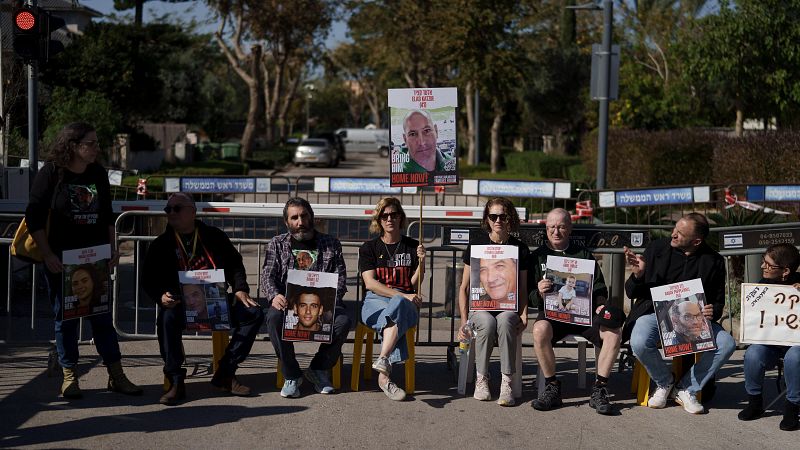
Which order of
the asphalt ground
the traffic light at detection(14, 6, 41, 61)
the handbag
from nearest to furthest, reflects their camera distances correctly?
the asphalt ground, the handbag, the traffic light at detection(14, 6, 41, 61)

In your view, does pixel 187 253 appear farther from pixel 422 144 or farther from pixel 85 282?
pixel 422 144

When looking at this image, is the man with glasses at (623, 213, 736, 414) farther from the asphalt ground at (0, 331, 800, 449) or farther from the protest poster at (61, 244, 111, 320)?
the protest poster at (61, 244, 111, 320)

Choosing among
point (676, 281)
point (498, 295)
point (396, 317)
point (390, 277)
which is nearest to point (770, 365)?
point (676, 281)

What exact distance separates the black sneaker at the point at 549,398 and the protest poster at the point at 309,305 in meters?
1.53

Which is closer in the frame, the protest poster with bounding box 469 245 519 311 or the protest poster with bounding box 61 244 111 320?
the protest poster with bounding box 61 244 111 320

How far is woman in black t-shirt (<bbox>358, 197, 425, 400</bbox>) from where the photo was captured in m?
7.18

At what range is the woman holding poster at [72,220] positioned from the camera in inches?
263

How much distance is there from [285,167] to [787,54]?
28.1 m

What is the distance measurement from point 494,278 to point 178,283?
7.44 feet

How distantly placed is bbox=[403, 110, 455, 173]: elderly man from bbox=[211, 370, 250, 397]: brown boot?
2108mm

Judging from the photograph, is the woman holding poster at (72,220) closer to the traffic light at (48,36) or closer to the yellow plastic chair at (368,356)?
the yellow plastic chair at (368,356)

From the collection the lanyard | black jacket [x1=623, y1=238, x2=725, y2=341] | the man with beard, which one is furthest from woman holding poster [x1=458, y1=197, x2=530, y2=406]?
the lanyard

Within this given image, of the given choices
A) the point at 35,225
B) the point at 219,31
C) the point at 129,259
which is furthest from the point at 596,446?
the point at 219,31

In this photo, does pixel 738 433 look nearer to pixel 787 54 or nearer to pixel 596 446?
pixel 596 446
